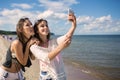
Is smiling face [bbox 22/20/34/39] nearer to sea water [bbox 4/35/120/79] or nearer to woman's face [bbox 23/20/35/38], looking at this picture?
woman's face [bbox 23/20/35/38]

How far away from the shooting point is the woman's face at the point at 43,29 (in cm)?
406

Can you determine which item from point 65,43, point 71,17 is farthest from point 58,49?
point 71,17

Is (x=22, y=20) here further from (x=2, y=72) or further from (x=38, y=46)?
(x=2, y=72)

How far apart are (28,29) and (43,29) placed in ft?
0.78

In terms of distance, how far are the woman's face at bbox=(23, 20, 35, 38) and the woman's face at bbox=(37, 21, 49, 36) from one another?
4.8 inches

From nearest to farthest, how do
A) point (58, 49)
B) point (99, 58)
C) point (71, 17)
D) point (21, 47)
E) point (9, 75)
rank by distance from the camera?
point (58, 49) → point (71, 17) → point (21, 47) → point (9, 75) → point (99, 58)

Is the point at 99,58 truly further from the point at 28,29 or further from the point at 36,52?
the point at 36,52

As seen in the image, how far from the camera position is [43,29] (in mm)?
4074

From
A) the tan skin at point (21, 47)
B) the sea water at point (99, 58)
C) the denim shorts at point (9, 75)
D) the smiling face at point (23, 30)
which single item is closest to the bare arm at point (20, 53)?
the tan skin at point (21, 47)

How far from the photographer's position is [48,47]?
13.3ft

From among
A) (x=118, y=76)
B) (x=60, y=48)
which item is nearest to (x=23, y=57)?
(x=60, y=48)

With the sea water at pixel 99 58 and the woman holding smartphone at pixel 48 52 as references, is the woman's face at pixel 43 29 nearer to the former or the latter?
the woman holding smartphone at pixel 48 52

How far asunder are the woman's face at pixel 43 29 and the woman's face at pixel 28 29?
12cm

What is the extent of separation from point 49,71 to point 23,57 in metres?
0.44
